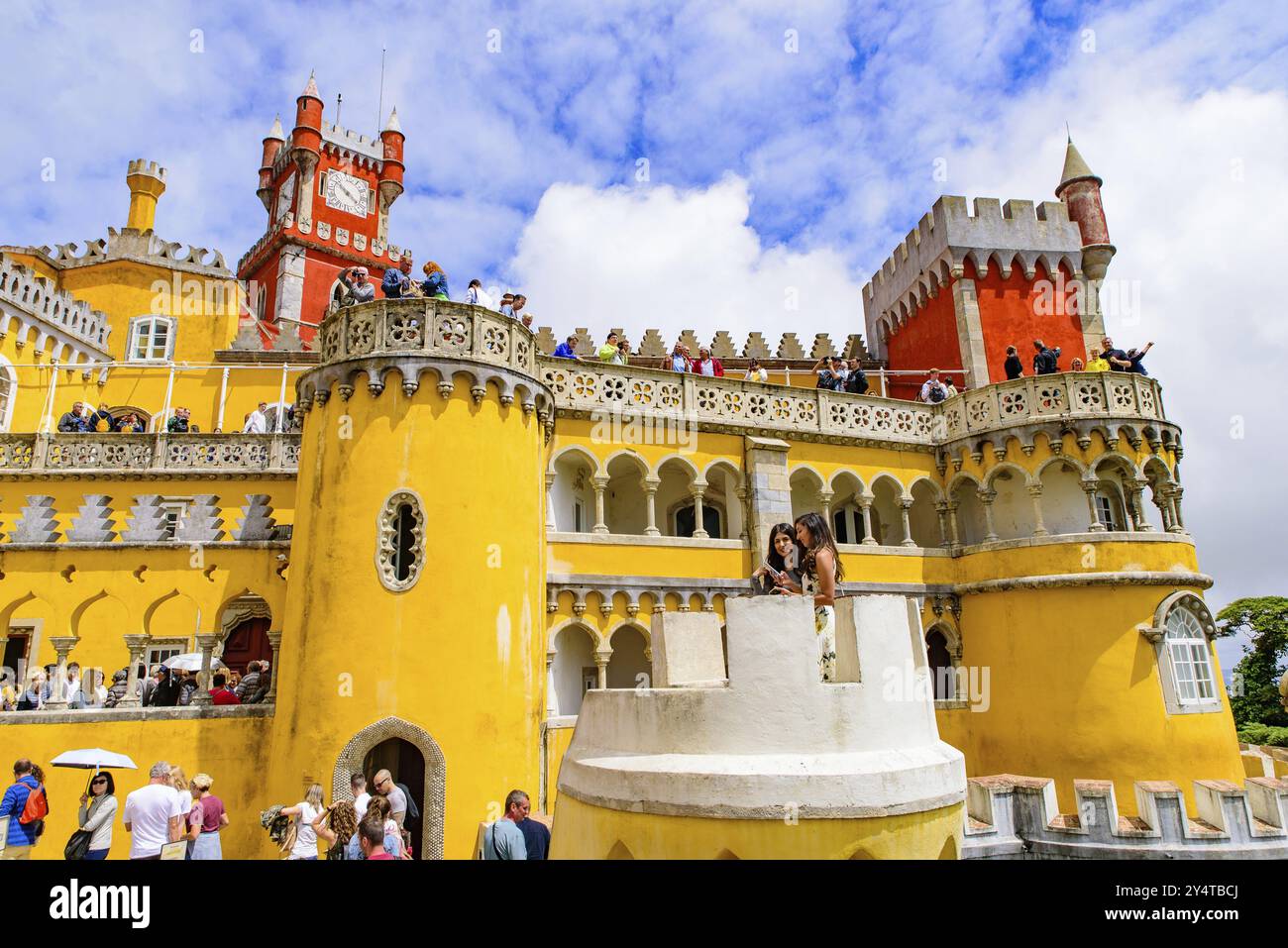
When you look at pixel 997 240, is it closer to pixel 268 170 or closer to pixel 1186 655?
pixel 1186 655

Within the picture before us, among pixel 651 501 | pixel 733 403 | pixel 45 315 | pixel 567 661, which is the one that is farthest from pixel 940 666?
pixel 45 315

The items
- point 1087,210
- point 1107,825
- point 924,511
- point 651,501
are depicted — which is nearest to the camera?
point 1107,825

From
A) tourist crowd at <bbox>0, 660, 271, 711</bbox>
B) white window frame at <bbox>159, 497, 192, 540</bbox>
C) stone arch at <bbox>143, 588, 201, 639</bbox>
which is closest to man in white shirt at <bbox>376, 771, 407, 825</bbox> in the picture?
tourist crowd at <bbox>0, 660, 271, 711</bbox>

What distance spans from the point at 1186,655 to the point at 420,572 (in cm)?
1709

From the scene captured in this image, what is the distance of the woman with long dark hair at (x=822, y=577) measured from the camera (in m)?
6.60

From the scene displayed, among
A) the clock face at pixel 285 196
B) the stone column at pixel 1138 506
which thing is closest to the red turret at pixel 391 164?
the clock face at pixel 285 196

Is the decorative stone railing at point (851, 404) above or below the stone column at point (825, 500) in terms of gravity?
above

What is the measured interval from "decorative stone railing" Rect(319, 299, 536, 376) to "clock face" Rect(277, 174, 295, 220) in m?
33.3

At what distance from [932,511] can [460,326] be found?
1406 cm

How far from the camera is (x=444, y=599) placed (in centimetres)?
1323

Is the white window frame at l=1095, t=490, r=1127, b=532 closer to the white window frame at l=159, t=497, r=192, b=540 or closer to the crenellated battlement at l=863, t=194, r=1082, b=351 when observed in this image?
the crenellated battlement at l=863, t=194, r=1082, b=351

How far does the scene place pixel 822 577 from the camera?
6.78 metres

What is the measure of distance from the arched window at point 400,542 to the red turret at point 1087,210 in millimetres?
23210

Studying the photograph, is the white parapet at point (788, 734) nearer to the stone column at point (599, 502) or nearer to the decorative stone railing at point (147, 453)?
the stone column at point (599, 502)
